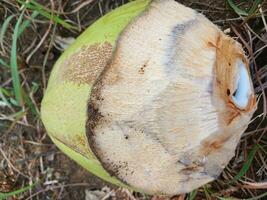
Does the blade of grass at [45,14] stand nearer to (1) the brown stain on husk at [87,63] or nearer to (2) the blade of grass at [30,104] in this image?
(2) the blade of grass at [30,104]

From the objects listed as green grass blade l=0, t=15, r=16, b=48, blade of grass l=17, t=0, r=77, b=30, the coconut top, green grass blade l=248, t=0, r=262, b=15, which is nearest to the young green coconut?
the coconut top

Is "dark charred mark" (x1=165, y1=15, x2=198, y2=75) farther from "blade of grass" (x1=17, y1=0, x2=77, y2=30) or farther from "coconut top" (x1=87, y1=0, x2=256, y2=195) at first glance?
"blade of grass" (x1=17, y1=0, x2=77, y2=30)

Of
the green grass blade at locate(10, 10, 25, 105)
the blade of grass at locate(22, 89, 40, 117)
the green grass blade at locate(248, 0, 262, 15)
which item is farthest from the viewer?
the blade of grass at locate(22, 89, 40, 117)

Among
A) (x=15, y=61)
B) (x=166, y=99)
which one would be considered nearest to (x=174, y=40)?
(x=166, y=99)

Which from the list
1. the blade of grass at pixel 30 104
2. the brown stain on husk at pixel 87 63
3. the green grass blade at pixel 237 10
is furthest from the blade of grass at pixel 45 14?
the green grass blade at pixel 237 10

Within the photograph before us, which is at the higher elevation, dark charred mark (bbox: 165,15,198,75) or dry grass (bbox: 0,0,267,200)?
dark charred mark (bbox: 165,15,198,75)

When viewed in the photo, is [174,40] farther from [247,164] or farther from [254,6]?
[247,164]

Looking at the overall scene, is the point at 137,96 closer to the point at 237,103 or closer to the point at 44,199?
the point at 237,103

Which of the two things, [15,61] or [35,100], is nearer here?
[15,61]
